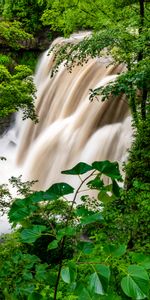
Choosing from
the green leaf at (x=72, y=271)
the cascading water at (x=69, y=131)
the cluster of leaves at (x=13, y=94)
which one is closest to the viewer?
the green leaf at (x=72, y=271)

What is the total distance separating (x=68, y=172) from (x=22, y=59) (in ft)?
58.2

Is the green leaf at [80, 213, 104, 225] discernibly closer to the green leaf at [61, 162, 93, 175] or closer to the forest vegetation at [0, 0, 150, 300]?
the forest vegetation at [0, 0, 150, 300]

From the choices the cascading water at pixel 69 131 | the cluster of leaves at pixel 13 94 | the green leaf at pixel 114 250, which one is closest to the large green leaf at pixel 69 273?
the green leaf at pixel 114 250

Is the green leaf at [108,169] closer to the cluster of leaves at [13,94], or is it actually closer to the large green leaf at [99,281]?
the large green leaf at [99,281]

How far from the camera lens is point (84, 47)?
6.14 m

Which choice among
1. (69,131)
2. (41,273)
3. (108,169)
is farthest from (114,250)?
(69,131)

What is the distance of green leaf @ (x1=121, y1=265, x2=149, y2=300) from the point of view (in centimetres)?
106

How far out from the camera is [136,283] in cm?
107

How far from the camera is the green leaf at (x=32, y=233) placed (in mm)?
1192

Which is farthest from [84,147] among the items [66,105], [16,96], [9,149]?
[16,96]

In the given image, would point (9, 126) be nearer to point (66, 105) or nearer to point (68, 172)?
point (66, 105)

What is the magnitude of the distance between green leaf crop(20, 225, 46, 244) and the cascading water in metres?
8.82

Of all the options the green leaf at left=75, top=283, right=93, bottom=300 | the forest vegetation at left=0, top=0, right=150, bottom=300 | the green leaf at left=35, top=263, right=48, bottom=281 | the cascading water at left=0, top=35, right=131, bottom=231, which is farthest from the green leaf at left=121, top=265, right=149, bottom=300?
the cascading water at left=0, top=35, right=131, bottom=231

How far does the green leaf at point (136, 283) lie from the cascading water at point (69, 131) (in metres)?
8.90
